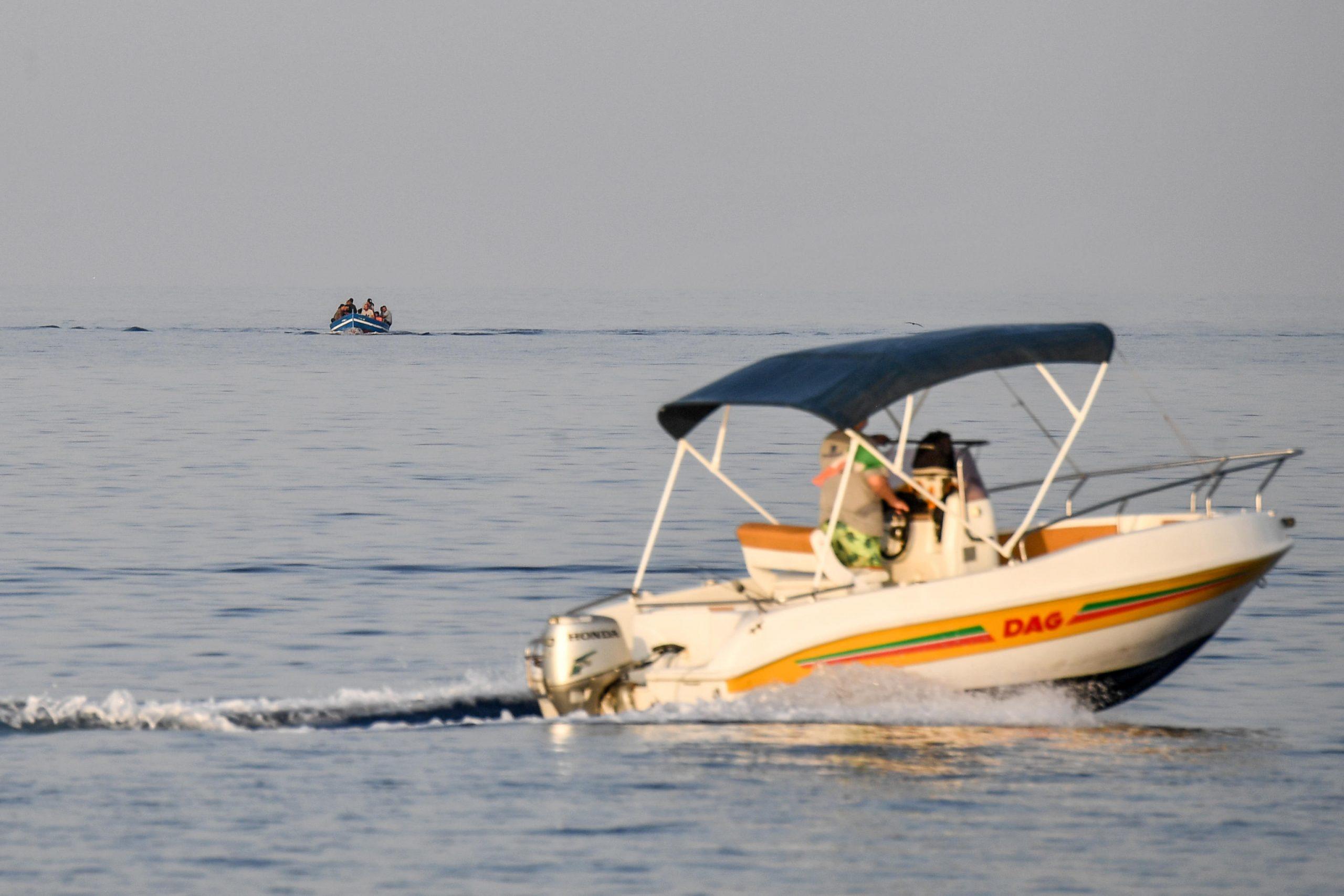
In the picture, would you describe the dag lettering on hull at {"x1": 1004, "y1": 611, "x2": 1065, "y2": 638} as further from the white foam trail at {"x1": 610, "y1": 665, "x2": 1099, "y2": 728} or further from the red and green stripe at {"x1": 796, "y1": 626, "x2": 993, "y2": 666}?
the white foam trail at {"x1": 610, "y1": 665, "x2": 1099, "y2": 728}

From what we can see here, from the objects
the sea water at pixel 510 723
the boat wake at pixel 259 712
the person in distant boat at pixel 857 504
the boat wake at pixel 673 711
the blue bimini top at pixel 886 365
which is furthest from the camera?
the person in distant boat at pixel 857 504

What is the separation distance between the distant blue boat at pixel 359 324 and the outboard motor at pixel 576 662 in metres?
76.0

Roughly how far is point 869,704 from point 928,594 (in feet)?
2.72

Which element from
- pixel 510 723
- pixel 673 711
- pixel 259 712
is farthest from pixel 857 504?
pixel 259 712

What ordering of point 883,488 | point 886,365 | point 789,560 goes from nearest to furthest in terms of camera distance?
point 886,365 → point 883,488 → point 789,560

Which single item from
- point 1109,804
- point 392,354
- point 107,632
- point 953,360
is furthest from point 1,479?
point 392,354

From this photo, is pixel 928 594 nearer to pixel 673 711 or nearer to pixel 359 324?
pixel 673 711

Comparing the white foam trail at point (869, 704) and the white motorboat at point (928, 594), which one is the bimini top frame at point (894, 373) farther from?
the white foam trail at point (869, 704)

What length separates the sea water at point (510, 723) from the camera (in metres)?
9.84

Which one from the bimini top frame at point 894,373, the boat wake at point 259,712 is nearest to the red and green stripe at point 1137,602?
the bimini top frame at point 894,373

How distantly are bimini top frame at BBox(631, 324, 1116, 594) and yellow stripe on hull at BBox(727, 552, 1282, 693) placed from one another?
0.54m

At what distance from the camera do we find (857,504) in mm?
13078

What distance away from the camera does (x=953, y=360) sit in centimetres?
1282

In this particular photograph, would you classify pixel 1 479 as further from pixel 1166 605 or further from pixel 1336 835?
pixel 1336 835
